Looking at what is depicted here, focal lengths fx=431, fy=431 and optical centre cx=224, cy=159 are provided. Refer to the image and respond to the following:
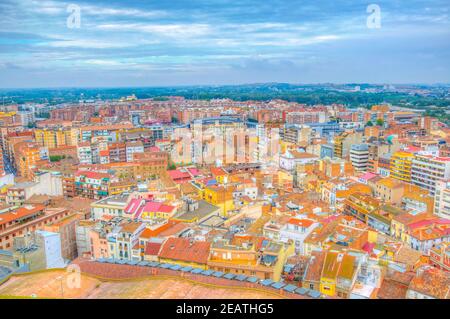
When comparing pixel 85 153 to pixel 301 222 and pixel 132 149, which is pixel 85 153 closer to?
pixel 132 149

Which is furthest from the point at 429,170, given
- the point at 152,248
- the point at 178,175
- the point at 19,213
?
the point at 19,213

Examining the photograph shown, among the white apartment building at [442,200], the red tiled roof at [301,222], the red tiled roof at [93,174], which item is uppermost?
the red tiled roof at [93,174]

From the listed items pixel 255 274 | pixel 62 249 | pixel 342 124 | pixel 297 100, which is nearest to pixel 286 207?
pixel 255 274

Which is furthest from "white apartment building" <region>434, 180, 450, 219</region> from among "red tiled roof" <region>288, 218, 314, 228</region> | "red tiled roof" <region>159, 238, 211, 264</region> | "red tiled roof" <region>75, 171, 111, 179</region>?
"red tiled roof" <region>75, 171, 111, 179</region>

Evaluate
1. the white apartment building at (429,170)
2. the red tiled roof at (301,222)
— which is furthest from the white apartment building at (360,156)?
the red tiled roof at (301,222)

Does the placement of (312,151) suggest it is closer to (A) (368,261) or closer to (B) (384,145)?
(B) (384,145)

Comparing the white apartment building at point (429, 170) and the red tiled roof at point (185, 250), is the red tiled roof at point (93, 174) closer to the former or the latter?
the red tiled roof at point (185, 250)
